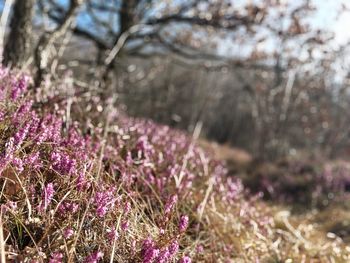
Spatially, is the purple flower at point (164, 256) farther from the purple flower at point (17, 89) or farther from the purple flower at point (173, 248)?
the purple flower at point (17, 89)

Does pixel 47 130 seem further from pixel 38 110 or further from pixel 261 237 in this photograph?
pixel 261 237

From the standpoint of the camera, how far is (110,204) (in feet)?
9.22

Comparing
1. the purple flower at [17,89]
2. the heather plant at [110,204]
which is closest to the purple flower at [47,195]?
the heather plant at [110,204]

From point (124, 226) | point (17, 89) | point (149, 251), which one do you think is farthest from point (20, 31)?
point (149, 251)

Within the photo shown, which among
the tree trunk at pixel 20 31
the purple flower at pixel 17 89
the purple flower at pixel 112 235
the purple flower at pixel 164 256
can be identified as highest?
the tree trunk at pixel 20 31

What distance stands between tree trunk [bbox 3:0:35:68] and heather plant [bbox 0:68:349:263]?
44.2 inches

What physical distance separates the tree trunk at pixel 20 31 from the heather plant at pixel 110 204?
1.12 meters

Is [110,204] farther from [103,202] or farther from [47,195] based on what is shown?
[47,195]

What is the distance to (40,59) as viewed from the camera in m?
5.05

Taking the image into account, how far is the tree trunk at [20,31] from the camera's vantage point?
5070 mm

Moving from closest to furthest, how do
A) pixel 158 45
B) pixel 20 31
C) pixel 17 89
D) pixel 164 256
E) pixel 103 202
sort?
pixel 164 256 → pixel 103 202 → pixel 17 89 → pixel 20 31 → pixel 158 45

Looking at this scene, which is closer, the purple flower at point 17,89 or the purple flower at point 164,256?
the purple flower at point 164,256

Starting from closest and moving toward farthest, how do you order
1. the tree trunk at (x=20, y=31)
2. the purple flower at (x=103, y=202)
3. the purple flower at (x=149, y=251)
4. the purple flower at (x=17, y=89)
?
the purple flower at (x=149, y=251)
the purple flower at (x=103, y=202)
the purple flower at (x=17, y=89)
the tree trunk at (x=20, y=31)

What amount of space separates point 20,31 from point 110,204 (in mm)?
2947
